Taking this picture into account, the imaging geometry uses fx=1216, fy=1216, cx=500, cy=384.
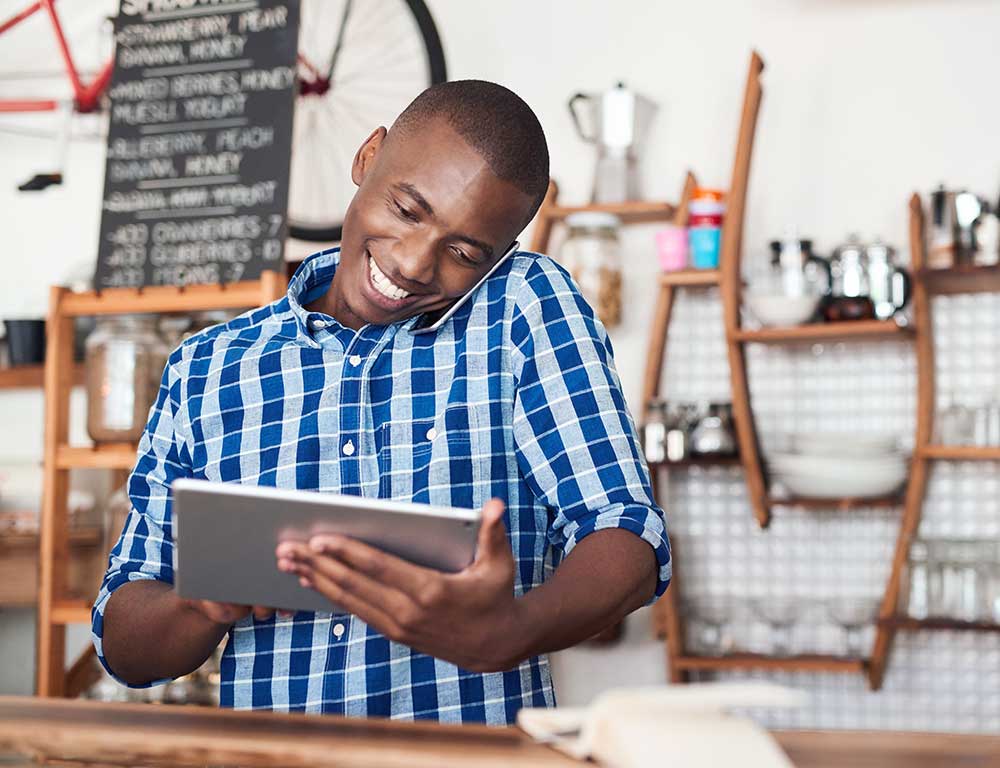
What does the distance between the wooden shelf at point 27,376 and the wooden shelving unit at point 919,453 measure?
2.11 m

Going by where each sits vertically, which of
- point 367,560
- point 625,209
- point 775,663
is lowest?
point 775,663

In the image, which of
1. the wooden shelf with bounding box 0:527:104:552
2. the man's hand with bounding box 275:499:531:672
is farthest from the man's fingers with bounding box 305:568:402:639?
the wooden shelf with bounding box 0:527:104:552

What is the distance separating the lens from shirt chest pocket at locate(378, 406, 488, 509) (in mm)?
1167

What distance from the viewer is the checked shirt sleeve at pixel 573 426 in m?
1.12

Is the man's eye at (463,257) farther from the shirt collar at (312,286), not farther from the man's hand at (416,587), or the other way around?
the man's hand at (416,587)

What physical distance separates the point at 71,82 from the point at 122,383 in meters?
1.29

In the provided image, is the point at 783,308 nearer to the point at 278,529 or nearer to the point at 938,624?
the point at 938,624

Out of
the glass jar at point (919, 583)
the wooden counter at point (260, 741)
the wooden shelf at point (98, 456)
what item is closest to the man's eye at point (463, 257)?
the wooden counter at point (260, 741)

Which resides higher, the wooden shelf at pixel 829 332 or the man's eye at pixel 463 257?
the wooden shelf at pixel 829 332

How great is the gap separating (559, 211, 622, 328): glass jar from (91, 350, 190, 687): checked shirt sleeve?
1.86 metres

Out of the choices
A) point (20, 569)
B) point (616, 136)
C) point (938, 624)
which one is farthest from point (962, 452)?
point (20, 569)

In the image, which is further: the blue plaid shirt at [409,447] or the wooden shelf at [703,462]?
the wooden shelf at [703,462]

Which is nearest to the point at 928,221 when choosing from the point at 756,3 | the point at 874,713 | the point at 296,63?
the point at 756,3

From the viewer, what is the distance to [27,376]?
3.28m
